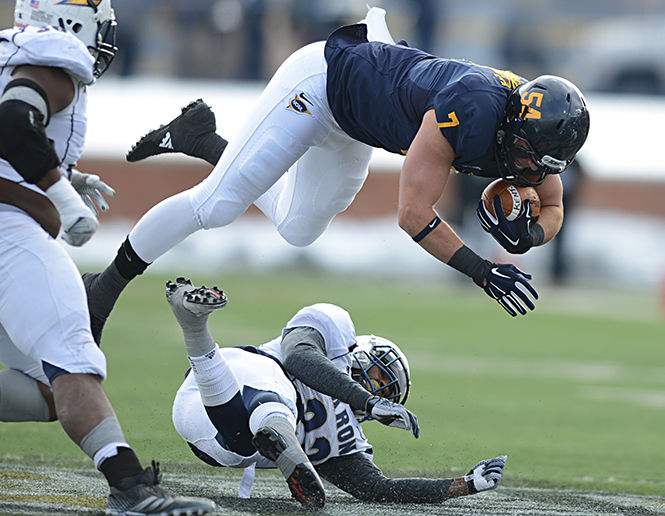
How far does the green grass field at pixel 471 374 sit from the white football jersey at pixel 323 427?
81 centimetres

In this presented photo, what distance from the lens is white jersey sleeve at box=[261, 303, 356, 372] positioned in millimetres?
4242

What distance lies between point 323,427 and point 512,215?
3.78ft

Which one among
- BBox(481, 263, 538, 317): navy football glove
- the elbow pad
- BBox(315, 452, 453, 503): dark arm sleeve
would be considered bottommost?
BBox(315, 452, 453, 503): dark arm sleeve

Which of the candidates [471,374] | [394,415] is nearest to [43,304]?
[394,415]

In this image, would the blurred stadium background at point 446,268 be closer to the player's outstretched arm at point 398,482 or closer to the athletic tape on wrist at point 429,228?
the player's outstretched arm at point 398,482

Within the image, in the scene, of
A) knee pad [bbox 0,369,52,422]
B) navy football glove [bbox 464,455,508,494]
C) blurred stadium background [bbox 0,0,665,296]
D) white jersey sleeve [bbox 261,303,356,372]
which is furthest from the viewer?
blurred stadium background [bbox 0,0,665,296]

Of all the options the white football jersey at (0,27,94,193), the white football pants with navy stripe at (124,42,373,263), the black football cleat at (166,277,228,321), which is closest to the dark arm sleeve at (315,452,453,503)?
the black football cleat at (166,277,228,321)

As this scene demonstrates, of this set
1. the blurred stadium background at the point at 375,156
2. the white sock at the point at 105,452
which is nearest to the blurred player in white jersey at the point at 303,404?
the white sock at the point at 105,452

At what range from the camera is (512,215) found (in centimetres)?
446

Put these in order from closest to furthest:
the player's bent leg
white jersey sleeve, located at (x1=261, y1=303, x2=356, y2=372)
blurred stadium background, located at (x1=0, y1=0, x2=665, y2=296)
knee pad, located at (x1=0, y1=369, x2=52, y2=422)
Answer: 1. knee pad, located at (x1=0, y1=369, x2=52, y2=422)
2. white jersey sleeve, located at (x1=261, y1=303, x2=356, y2=372)
3. the player's bent leg
4. blurred stadium background, located at (x1=0, y1=0, x2=665, y2=296)

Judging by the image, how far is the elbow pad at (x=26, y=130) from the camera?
3.21 metres

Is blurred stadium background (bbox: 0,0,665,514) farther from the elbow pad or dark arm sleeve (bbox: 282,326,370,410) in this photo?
the elbow pad

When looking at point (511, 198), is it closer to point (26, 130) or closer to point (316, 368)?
point (316, 368)

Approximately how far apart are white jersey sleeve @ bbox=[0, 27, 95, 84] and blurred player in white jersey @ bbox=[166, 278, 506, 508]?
88cm
